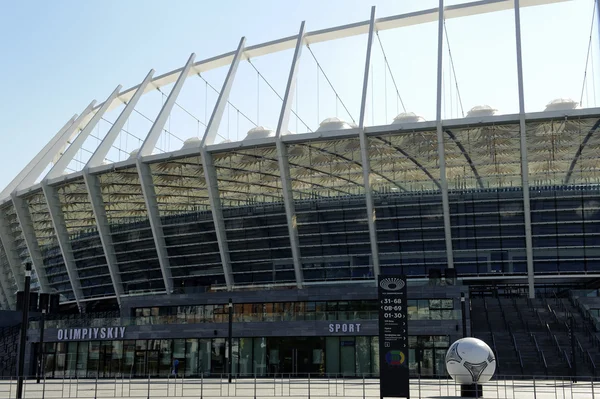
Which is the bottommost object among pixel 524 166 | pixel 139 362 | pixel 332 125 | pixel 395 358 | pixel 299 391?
pixel 299 391

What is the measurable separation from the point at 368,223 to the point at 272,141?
9458mm

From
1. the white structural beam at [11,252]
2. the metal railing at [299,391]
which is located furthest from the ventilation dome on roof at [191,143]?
the metal railing at [299,391]

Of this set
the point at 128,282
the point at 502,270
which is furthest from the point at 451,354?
the point at 128,282

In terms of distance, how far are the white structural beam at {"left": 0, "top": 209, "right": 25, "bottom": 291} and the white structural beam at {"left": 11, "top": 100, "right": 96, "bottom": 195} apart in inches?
158

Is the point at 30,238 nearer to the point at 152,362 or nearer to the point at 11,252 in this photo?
the point at 11,252

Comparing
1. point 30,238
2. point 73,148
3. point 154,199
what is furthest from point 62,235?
point 154,199

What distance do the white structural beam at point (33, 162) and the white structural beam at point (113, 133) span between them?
1391 centimetres

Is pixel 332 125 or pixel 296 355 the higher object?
pixel 332 125

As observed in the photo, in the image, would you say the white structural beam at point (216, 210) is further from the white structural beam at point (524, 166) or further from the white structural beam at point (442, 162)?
the white structural beam at point (524, 166)

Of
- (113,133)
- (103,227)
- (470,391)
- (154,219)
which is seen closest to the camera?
(470,391)

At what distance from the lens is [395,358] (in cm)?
2170

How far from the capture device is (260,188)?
58.7m

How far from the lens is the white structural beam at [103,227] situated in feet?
201

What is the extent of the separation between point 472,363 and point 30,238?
5458 cm
